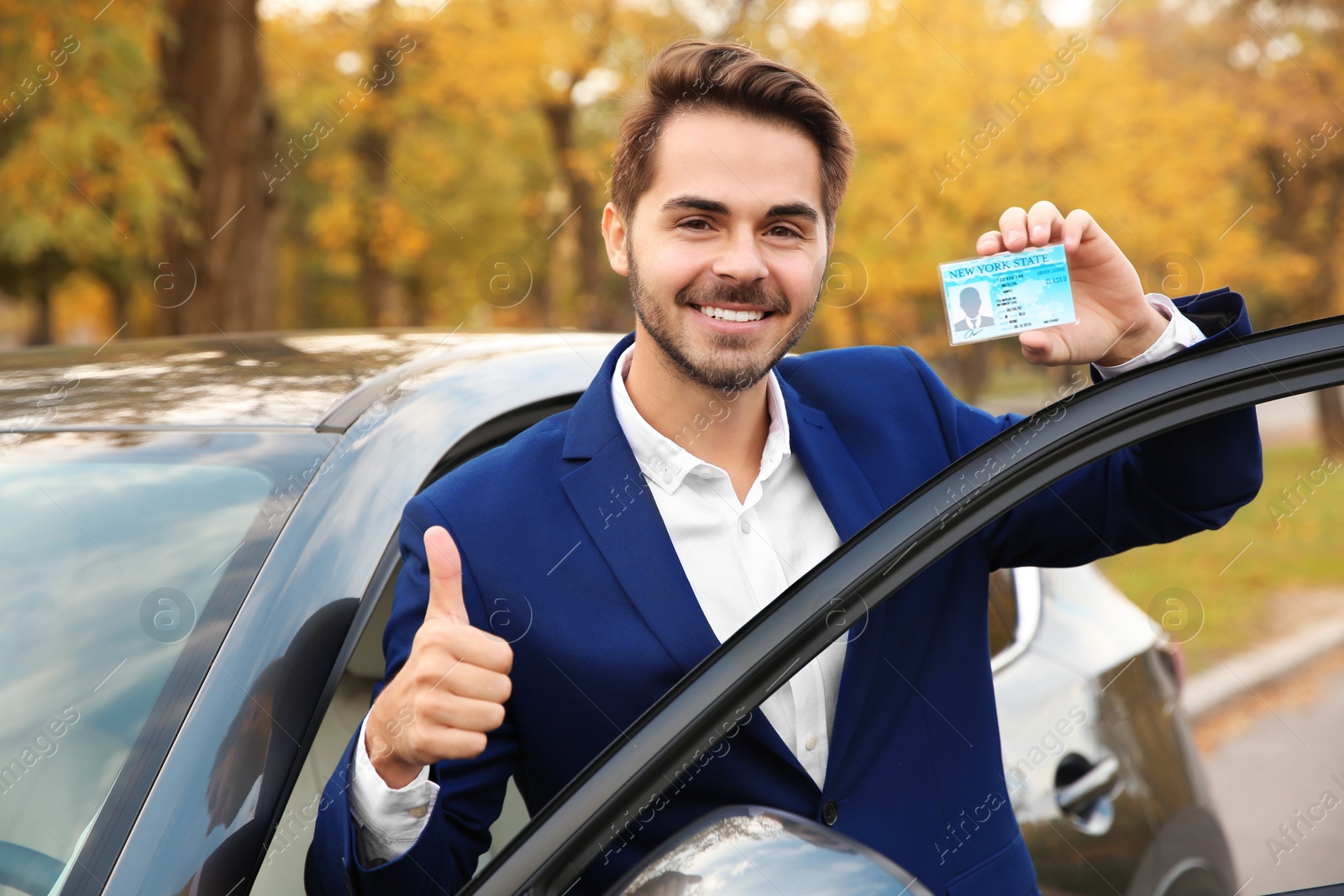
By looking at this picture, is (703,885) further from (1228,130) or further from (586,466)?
(1228,130)

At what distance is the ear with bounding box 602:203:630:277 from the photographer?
2.10m

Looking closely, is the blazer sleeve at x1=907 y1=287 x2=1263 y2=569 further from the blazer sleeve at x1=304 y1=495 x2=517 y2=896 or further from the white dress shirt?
the blazer sleeve at x1=304 y1=495 x2=517 y2=896

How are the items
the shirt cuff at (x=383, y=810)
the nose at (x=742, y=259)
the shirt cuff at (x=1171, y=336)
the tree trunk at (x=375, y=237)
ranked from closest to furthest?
1. the shirt cuff at (x=383, y=810)
2. the shirt cuff at (x=1171, y=336)
3. the nose at (x=742, y=259)
4. the tree trunk at (x=375, y=237)

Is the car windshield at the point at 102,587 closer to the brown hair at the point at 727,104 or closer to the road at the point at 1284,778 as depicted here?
the brown hair at the point at 727,104

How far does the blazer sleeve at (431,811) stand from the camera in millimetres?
1436

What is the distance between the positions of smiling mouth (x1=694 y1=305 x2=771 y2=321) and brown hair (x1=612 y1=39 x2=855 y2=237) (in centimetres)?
28

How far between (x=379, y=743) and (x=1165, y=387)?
1025 millimetres

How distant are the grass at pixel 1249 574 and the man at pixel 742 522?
495 centimetres

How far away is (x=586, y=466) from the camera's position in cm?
180

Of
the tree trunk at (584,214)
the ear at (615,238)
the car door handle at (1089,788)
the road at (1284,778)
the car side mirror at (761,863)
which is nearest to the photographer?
the car side mirror at (761,863)

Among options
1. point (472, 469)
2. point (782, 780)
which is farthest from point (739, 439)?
point (782, 780)

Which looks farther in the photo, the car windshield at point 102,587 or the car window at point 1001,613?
the car window at point 1001,613

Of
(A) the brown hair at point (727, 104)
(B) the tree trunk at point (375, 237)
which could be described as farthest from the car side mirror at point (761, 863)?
(B) the tree trunk at point (375, 237)

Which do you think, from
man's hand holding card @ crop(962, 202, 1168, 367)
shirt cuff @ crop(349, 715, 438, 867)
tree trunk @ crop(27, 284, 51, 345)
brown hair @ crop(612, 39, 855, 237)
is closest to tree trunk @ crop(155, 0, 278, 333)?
brown hair @ crop(612, 39, 855, 237)
